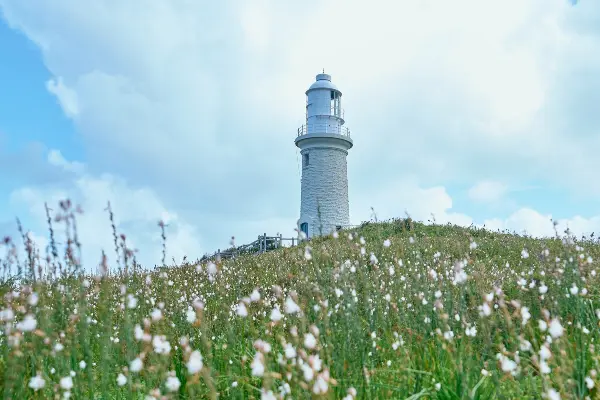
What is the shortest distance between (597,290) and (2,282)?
Result: 9.29 meters

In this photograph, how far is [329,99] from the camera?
37094mm

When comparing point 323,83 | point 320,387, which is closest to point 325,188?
point 323,83

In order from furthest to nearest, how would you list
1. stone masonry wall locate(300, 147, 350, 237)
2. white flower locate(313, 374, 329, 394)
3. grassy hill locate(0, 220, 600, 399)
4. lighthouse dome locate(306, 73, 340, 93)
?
lighthouse dome locate(306, 73, 340, 93) < stone masonry wall locate(300, 147, 350, 237) < grassy hill locate(0, 220, 600, 399) < white flower locate(313, 374, 329, 394)

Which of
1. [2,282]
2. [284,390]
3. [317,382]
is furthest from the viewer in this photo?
[2,282]

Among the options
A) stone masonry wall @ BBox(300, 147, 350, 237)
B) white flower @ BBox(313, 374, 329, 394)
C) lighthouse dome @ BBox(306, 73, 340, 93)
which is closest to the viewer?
white flower @ BBox(313, 374, 329, 394)

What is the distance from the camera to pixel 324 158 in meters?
36.1

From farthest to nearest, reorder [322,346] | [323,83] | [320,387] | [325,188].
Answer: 1. [323,83]
2. [325,188]
3. [322,346]
4. [320,387]

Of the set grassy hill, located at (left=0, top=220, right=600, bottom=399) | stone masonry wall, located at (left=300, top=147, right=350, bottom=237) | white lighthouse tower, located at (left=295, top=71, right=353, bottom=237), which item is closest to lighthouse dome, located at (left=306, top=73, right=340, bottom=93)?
white lighthouse tower, located at (left=295, top=71, right=353, bottom=237)

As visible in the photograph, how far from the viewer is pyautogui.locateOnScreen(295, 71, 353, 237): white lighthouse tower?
35.9 m

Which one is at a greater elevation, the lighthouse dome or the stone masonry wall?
the lighthouse dome

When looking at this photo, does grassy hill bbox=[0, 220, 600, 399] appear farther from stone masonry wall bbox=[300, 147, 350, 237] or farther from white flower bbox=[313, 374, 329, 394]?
stone masonry wall bbox=[300, 147, 350, 237]

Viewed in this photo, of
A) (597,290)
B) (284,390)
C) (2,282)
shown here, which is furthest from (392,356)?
(2,282)

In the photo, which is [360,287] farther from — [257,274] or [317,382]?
[257,274]

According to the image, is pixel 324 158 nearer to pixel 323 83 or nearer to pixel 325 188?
pixel 325 188
